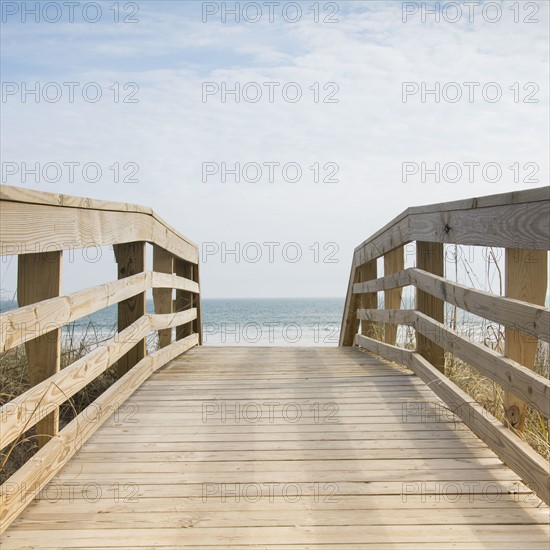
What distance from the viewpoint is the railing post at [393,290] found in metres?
5.48

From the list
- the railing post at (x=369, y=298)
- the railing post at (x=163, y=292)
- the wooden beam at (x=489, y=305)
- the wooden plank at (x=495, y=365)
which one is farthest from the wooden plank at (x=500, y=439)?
the railing post at (x=369, y=298)

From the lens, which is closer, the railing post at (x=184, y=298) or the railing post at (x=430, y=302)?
the railing post at (x=430, y=302)

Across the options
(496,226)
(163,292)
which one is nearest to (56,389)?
(496,226)

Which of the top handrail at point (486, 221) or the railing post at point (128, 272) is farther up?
the top handrail at point (486, 221)

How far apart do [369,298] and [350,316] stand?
70 centimetres

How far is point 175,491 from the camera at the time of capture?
242 centimetres

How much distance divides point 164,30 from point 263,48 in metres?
2.40

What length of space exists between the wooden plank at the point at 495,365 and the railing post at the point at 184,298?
3.20 m

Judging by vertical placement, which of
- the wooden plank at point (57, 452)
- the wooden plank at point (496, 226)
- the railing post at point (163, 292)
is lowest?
the wooden plank at point (57, 452)

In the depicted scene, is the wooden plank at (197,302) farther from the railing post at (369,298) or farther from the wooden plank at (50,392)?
the wooden plank at (50,392)

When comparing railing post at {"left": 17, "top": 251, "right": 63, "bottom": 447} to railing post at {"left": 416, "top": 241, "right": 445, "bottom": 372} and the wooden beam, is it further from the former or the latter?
railing post at {"left": 416, "top": 241, "right": 445, "bottom": 372}

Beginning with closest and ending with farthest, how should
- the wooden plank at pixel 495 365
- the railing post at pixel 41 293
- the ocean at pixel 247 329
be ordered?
the wooden plank at pixel 495 365 < the railing post at pixel 41 293 < the ocean at pixel 247 329

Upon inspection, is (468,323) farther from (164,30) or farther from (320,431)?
(164,30)

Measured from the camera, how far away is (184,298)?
291 inches
